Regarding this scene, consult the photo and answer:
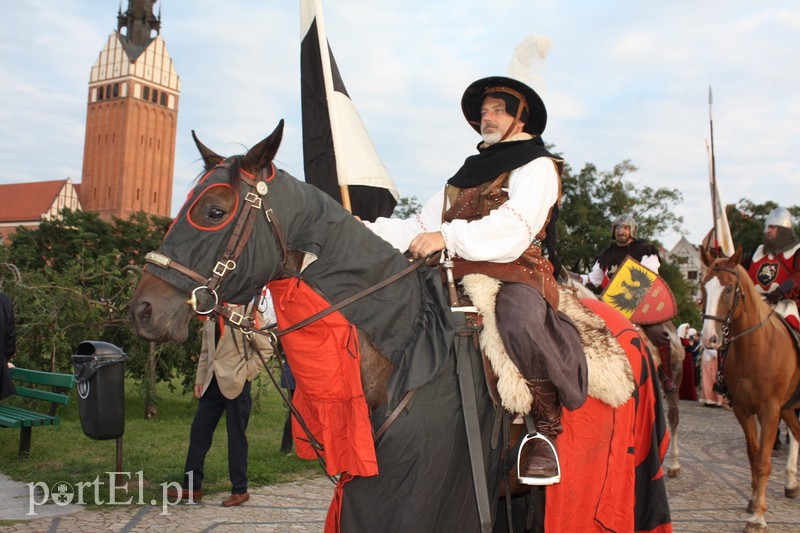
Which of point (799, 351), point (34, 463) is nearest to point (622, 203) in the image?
point (799, 351)

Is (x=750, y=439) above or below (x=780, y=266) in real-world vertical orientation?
below

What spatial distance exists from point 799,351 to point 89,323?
9.10m

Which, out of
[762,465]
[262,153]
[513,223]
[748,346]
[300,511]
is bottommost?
[300,511]

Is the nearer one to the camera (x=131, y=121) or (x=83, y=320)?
(x=83, y=320)

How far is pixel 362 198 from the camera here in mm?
5887

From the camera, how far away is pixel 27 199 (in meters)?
91.0

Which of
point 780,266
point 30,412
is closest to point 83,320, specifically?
point 30,412

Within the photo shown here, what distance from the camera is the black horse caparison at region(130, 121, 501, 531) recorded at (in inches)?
100

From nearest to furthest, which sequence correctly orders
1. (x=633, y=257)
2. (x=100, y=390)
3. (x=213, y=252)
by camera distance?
(x=213, y=252) < (x=100, y=390) < (x=633, y=257)

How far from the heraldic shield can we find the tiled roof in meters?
92.7

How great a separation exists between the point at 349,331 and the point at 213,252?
0.61 meters

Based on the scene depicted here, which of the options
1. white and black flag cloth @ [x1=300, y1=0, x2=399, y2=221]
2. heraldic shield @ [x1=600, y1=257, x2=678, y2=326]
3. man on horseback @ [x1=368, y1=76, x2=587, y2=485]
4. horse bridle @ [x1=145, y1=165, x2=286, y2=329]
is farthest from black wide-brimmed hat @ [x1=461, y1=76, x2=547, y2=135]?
heraldic shield @ [x1=600, y1=257, x2=678, y2=326]

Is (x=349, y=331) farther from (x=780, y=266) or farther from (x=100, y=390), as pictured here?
(x=780, y=266)

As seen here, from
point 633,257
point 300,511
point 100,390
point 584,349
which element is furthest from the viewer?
point 633,257
